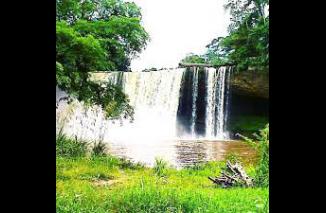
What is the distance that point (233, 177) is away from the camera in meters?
3.95

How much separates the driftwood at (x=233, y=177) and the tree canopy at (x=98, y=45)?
919 millimetres

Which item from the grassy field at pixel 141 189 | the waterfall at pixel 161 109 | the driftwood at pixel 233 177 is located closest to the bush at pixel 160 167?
the grassy field at pixel 141 189

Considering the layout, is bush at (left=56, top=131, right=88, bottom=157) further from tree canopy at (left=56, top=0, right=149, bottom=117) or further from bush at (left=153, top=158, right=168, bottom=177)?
bush at (left=153, top=158, right=168, bottom=177)

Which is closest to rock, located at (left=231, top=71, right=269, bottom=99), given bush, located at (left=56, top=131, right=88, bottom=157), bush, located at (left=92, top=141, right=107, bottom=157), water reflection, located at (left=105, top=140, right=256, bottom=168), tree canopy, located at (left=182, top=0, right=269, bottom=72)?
tree canopy, located at (left=182, top=0, right=269, bottom=72)

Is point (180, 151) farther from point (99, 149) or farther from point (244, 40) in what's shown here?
point (244, 40)

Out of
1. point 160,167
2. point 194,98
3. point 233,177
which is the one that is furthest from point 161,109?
point 233,177

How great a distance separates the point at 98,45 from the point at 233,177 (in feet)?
4.98

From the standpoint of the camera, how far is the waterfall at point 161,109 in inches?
159

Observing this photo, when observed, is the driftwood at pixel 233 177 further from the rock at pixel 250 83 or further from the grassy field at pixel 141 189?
the rock at pixel 250 83

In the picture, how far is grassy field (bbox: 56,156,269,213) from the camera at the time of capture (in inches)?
150
